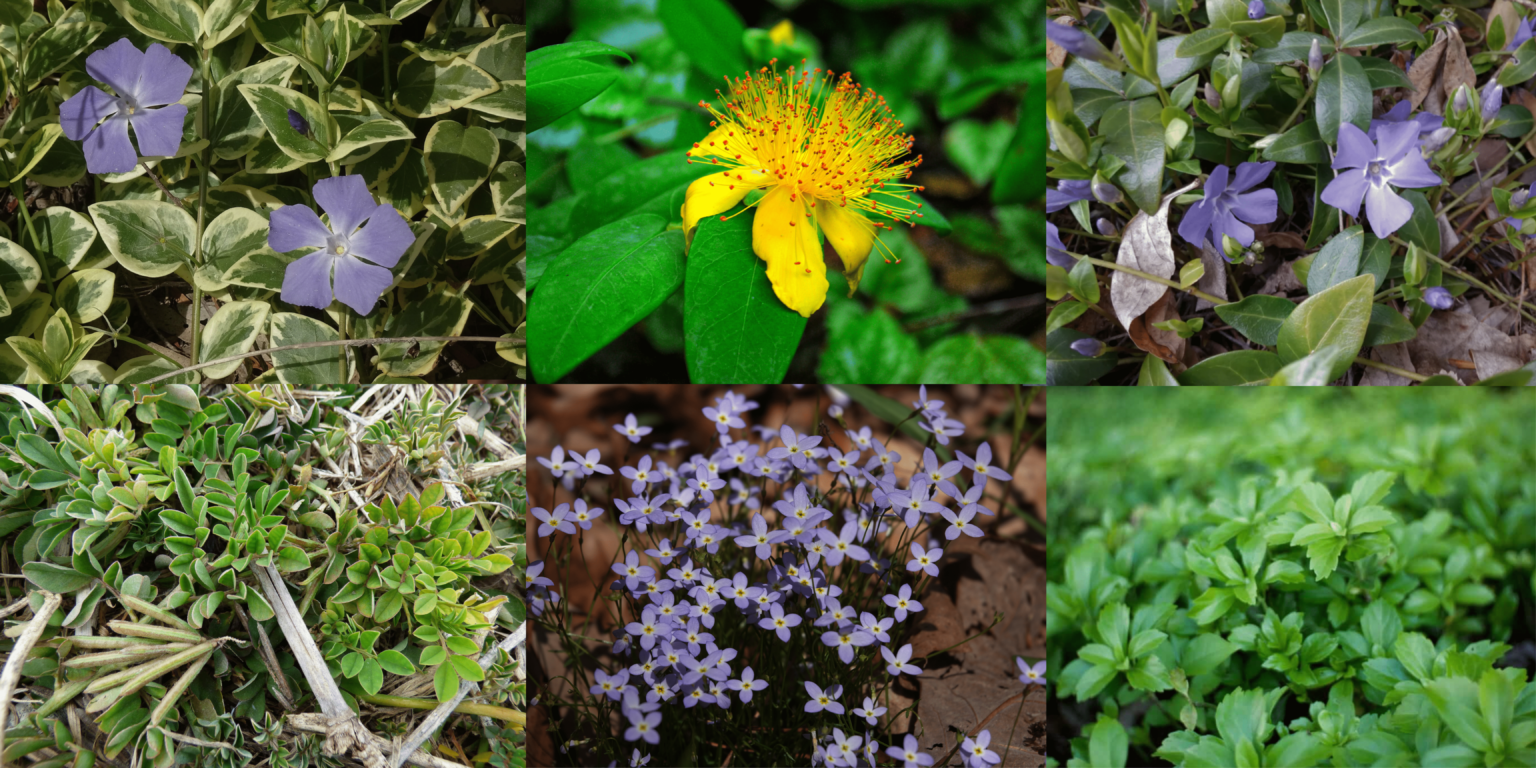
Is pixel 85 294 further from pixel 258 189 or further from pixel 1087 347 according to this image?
pixel 1087 347

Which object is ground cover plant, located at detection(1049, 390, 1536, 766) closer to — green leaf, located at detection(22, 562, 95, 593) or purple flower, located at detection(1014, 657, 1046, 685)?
purple flower, located at detection(1014, 657, 1046, 685)

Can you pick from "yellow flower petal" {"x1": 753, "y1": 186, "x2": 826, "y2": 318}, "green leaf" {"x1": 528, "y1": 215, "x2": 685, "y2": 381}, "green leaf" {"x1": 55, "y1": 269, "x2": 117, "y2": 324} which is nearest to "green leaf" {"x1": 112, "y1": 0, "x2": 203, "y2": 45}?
"green leaf" {"x1": 55, "y1": 269, "x2": 117, "y2": 324}

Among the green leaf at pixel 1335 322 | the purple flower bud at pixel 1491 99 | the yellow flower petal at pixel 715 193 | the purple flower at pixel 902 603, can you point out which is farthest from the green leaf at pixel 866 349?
the purple flower bud at pixel 1491 99

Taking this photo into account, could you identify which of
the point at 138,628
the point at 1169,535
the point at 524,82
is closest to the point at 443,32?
the point at 524,82

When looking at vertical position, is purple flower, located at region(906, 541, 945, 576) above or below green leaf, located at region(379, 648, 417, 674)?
below

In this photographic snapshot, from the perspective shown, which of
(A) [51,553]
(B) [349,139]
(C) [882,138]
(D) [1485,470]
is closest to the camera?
(A) [51,553]

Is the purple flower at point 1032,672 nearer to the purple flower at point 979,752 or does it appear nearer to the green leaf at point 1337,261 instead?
the purple flower at point 979,752

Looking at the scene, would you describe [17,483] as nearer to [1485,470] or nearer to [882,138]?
[882,138]
